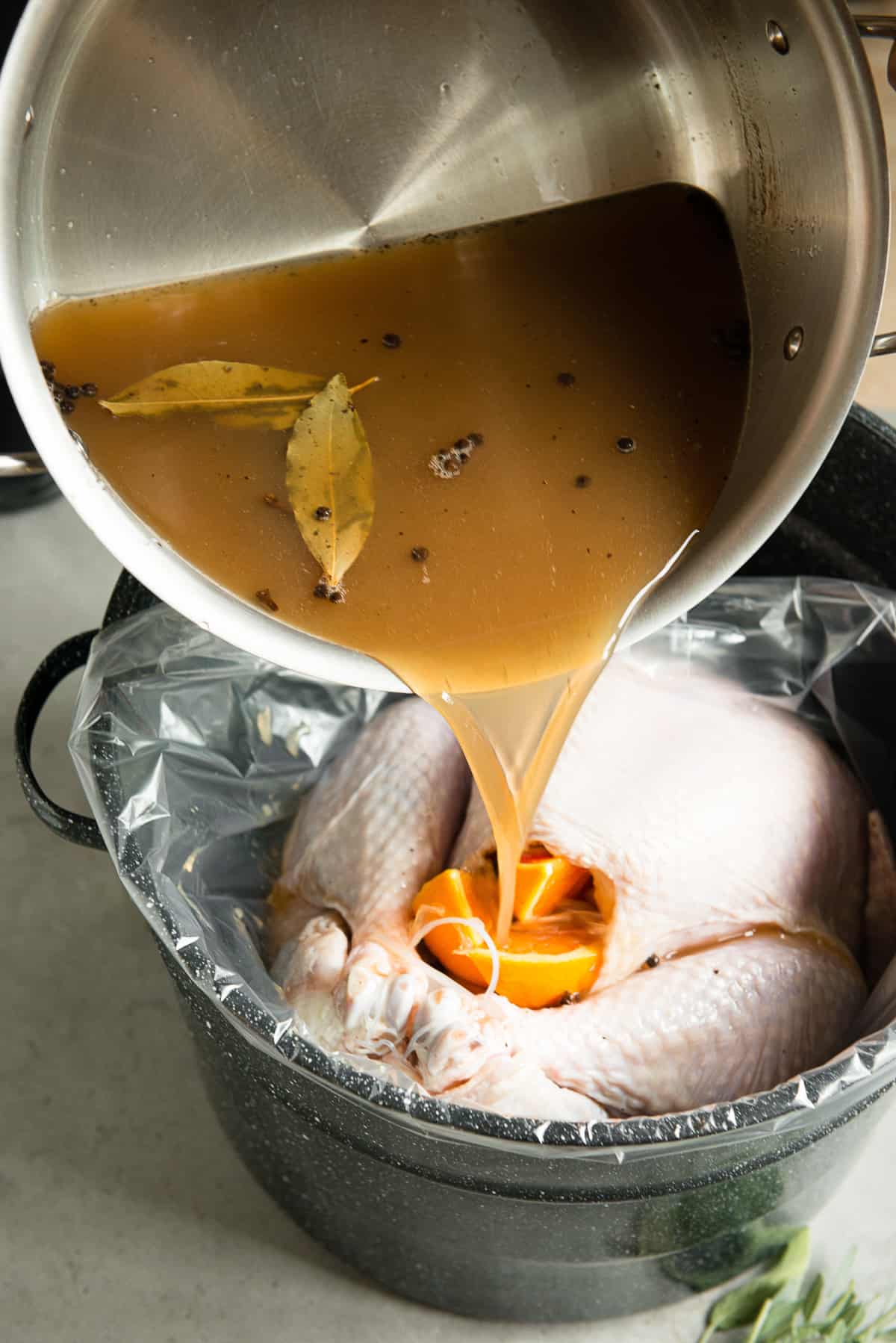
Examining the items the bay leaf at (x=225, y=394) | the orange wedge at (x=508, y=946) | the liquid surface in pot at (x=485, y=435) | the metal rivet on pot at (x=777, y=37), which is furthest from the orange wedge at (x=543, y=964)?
the metal rivet on pot at (x=777, y=37)

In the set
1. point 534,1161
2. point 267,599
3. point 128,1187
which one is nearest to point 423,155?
point 267,599

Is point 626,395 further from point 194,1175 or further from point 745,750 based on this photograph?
point 194,1175

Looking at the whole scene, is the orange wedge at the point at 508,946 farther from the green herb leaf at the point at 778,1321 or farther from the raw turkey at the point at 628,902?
the green herb leaf at the point at 778,1321

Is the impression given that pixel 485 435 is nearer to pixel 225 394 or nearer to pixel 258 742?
pixel 225 394

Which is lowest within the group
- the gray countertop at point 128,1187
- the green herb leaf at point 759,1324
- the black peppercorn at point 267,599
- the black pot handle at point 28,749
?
the gray countertop at point 128,1187

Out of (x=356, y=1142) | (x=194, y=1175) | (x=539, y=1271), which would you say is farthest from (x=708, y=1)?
(x=194, y=1175)

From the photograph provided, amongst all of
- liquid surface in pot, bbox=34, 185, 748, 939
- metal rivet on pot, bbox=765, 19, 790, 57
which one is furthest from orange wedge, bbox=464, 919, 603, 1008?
metal rivet on pot, bbox=765, 19, 790, 57

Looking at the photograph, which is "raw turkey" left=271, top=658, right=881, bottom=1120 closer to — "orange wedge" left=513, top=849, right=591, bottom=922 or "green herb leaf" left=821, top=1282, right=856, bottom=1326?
"orange wedge" left=513, top=849, right=591, bottom=922
